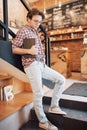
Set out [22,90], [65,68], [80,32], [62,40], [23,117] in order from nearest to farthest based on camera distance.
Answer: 1. [23,117]
2. [22,90]
3. [65,68]
4. [80,32]
5. [62,40]

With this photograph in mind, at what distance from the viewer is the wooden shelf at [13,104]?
7.38 feet

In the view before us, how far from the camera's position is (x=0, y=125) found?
2.03 metres

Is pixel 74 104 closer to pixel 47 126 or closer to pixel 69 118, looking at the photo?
pixel 69 118

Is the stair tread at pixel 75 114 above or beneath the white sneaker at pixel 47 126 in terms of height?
above

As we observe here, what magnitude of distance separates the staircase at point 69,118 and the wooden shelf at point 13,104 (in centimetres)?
23

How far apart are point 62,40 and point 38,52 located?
4872mm

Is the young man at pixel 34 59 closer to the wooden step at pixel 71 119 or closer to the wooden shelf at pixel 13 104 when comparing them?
the wooden step at pixel 71 119

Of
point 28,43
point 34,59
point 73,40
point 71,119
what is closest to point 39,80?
point 34,59

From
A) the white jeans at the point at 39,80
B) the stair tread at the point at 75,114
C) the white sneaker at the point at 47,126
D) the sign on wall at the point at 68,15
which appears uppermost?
the sign on wall at the point at 68,15

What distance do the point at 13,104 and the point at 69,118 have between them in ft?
2.94

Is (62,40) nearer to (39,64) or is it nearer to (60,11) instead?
(60,11)

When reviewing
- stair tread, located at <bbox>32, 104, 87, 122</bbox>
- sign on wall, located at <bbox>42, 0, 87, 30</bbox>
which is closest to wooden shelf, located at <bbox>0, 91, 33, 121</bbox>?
stair tread, located at <bbox>32, 104, 87, 122</bbox>

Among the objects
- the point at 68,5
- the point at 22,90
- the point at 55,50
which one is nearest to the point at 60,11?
the point at 68,5

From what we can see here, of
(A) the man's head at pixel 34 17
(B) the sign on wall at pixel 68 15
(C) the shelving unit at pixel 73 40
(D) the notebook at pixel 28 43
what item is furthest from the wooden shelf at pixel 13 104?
(B) the sign on wall at pixel 68 15
